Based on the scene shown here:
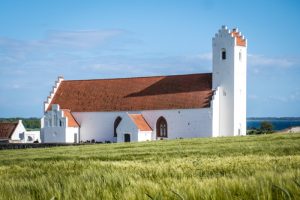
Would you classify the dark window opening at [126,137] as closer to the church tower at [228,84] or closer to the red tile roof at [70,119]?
the red tile roof at [70,119]

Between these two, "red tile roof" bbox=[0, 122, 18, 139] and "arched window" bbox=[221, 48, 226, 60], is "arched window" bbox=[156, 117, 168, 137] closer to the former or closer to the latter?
"arched window" bbox=[221, 48, 226, 60]

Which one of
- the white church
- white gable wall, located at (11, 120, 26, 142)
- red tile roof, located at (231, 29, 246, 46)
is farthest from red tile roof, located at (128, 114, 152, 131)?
white gable wall, located at (11, 120, 26, 142)

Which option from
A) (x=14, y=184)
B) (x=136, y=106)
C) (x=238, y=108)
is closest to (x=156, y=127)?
(x=136, y=106)

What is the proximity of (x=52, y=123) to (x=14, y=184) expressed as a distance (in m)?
55.0

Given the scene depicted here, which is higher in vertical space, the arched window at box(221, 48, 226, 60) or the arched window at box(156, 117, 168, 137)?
the arched window at box(221, 48, 226, 60)

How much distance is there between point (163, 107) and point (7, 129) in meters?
23.1

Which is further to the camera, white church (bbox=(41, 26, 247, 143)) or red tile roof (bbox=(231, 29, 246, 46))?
red tile roof (bbox=(231, 29, 246, 46))

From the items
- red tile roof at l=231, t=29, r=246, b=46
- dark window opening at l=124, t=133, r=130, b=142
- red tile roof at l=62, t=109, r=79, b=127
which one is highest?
red tile roof at l=231, t=29, r=246, b=46

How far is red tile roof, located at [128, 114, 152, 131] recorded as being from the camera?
61781 mm

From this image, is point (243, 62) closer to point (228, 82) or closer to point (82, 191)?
point (228, 82)

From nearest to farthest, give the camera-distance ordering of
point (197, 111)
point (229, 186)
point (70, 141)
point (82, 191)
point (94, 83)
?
point (229, 186)
point (82, 191)
point (197, 111)
point (70, 141)
point (94, 83)

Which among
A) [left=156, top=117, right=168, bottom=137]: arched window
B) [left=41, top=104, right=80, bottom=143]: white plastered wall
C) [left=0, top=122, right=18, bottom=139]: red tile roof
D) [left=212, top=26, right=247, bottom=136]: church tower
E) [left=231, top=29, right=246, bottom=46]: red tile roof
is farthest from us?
[left=0, top=122, right=18, bottom=139]: red tile roof

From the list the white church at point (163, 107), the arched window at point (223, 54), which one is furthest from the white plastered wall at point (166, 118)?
the arched window at point (223, 54)

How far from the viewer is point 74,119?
6781 centimetres
